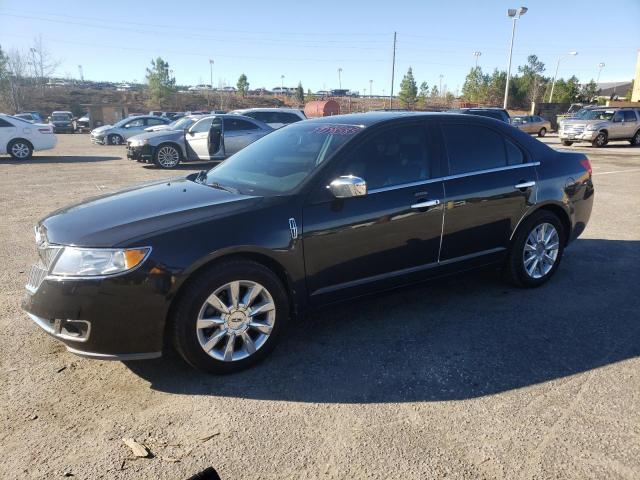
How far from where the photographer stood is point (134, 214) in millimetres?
3178

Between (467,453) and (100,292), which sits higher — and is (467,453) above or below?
below

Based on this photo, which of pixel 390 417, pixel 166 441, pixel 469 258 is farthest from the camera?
pixel 469 258

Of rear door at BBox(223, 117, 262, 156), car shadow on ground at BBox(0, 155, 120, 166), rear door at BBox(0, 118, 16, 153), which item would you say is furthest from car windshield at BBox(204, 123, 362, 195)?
rear door at BBox(0, 118, 16, 153)

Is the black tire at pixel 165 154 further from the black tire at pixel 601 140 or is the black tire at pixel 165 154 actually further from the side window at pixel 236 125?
the black tire at pixel 601 140

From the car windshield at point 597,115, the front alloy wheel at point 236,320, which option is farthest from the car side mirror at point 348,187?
the car windshield at point 597,115

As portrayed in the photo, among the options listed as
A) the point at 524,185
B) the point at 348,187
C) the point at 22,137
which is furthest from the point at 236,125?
the point at 348,187

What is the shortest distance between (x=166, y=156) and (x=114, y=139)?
472 inches

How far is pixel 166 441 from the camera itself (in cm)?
258

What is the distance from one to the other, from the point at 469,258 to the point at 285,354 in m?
1.84

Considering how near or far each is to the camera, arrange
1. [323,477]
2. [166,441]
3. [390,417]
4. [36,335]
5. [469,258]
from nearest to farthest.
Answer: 1. [323,477]
2. [166,441]
3. [390,417]
4. [36,335]
5. [469,258]

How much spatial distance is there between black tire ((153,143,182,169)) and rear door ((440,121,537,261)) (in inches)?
483

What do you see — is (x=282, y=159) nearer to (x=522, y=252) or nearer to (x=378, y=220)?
(x=378, y=220)

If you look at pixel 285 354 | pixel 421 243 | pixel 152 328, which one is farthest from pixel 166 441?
pixel 421 243

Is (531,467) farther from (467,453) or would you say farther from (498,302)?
(498,302)
